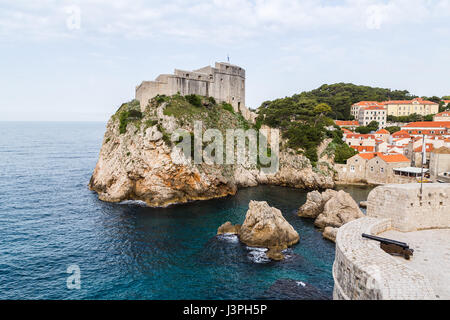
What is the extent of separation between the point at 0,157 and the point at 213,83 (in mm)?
51452

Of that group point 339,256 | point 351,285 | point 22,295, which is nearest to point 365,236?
point 339,256

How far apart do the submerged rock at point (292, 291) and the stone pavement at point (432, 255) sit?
5097 mm

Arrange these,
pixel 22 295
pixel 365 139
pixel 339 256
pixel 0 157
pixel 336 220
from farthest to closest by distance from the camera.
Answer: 1. pixel 0 157
2. pixel 365 139
3. pixel 336 220
4. pixel 22 295
5. pixel 339 256

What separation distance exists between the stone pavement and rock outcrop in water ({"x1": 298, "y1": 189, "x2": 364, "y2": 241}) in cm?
990

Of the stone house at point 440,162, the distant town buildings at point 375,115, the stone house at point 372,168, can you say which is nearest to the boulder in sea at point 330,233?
the stone house at point 372,168

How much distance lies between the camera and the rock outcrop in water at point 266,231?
21.8 m

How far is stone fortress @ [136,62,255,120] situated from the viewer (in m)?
42.4

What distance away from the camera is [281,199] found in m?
35.8

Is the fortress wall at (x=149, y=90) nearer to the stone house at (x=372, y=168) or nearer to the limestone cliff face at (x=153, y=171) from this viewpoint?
the limestone cliff face at (x=153, y=171)

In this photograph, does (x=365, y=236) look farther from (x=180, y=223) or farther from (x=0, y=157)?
(x=0, y=157)

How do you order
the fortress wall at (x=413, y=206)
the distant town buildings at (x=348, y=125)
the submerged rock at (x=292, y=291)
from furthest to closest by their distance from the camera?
1. the distant town buildings at (x=348, y=125)
2. the submerged rock at (x=292, y=291)
3. the fortress wall at (x=413, y=206)

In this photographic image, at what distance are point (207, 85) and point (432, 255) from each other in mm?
42002

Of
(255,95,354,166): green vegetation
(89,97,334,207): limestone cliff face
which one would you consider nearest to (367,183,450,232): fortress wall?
(89,97,334,207): limestone cliff face

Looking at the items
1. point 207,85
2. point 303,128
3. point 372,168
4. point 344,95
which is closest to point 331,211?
point 372,168
